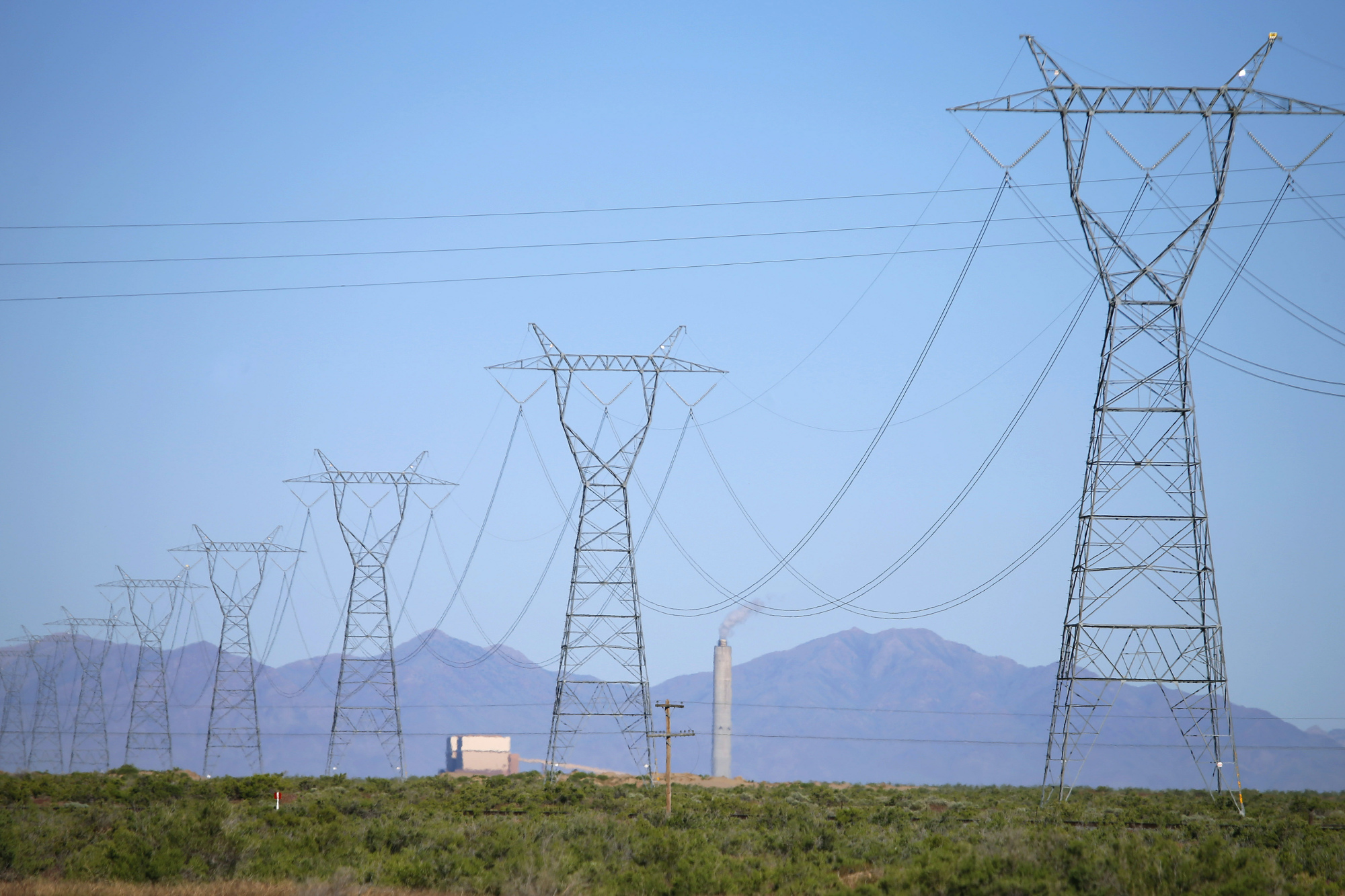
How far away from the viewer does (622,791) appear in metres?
57.4

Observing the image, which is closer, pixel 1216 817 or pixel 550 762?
pixel 1216 817

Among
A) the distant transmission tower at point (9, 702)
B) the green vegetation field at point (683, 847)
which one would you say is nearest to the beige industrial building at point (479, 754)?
the distant transmission tower at point (9, 702)

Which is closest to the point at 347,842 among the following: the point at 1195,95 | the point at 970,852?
the point at 970,852

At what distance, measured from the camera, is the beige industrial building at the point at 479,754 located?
17800 centimetres

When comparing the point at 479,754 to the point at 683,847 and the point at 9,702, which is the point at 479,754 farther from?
the point at 683,847

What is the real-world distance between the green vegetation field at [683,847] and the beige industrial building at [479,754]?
441 ft

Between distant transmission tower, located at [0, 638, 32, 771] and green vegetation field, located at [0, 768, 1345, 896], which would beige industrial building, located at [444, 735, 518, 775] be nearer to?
distant transmission tower, located at [0, 638, 32, 771]

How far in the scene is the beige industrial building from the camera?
584 ft

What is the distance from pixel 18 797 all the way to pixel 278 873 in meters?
26.1

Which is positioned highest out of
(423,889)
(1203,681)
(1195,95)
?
(1195,95)

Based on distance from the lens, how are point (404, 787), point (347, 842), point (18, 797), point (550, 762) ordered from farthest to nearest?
point (404, 787) < point (550, 762) < point (18, 797) < point (347, 842)

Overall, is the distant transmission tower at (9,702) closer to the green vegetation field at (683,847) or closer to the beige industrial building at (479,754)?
the beige industrial building at (479,754)

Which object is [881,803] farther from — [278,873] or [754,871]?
[278,873]

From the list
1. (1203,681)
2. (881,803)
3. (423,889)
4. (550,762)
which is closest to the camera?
(423,889)
